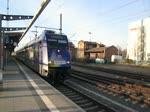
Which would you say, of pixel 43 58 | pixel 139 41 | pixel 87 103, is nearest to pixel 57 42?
pixel 43 58

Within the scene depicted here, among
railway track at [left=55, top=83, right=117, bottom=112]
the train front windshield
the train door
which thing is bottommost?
railway track at [left=55, top=83, right=117, bottom=112]

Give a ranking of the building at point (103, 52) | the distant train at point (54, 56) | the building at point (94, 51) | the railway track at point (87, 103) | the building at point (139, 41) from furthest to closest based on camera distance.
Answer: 1. the building at point (94, 51)
2. the building at point (103, 52)
3. the building at point (139, 41)
4. the distant train at point (54, 56)
5. the railway track at point (87, 103)

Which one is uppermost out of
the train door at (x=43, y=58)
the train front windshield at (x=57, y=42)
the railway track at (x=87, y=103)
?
the train front windshield at (x=57, y=42)

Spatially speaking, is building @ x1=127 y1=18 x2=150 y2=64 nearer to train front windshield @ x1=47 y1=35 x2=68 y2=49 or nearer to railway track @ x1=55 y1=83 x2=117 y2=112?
train front windshield @ x1=47 y1=35 x2=68 y2=49

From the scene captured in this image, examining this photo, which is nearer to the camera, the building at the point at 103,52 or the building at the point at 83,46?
the building at the point at 103,52

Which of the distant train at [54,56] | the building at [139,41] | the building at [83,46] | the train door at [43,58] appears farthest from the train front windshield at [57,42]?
the building at [83,46]

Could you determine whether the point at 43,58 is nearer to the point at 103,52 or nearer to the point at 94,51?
the point at 103,52

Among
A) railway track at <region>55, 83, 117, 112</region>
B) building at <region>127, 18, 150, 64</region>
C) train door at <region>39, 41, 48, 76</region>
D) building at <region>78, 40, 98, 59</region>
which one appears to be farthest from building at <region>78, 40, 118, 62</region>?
railway track at <region>55, 83, 117, 112</region>

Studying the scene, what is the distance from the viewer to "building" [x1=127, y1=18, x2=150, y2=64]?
235 feet

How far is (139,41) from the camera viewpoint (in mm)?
74938

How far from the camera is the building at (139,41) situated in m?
71.7

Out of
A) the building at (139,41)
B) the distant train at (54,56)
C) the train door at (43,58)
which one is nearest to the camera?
the distant train at (54,56)

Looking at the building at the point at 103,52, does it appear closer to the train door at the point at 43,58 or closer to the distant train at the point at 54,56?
the train door at the point at 43,58

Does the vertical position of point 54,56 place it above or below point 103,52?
below
